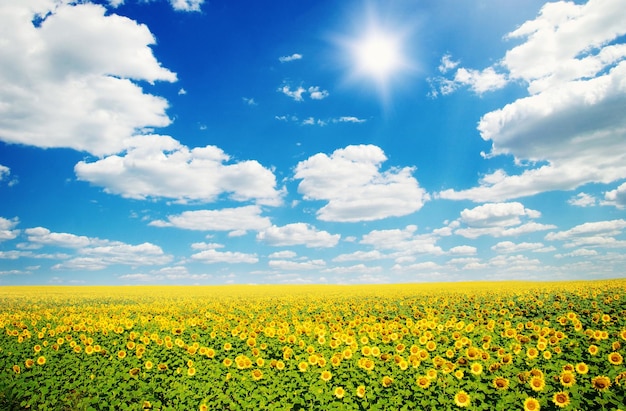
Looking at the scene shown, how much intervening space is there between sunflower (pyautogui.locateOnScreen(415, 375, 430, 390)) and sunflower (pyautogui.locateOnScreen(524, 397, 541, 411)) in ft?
6.51

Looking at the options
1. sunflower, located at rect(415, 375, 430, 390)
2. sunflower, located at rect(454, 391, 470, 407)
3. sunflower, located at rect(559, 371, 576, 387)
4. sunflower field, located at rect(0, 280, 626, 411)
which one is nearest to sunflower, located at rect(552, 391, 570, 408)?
sunflower field, located at rect(0, 280, 626, 411)

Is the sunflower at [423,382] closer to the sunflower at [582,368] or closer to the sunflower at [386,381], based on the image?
the sunflower at [386,381]

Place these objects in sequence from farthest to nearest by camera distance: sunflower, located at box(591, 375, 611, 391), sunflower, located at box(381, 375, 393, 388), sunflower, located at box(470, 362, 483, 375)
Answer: sunflower, located at box(470, 362, 483, 375) < sunflower, located at box(381, 375, 393, 388) < sunflower, located at box(591, 375, 611, 391)

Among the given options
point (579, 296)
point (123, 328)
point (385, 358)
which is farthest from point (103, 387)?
point (579, 296)

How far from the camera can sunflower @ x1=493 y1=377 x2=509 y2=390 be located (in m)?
8.30

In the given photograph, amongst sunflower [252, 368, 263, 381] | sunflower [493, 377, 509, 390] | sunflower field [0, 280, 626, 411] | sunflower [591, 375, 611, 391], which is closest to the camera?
sunflower [591, 375, 611, 391]

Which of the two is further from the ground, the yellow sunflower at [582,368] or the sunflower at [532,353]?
the sunflower at [532,353]

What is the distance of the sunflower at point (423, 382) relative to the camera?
8735mm

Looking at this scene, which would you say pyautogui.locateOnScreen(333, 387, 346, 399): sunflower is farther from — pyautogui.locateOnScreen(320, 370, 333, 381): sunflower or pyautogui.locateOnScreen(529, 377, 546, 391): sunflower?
pyautogui.locateOnScreen(529, 377, 546, 391): sunflower

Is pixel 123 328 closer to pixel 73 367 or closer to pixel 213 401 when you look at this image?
pixel 73 367

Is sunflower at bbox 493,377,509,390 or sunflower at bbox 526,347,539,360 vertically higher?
sunflower at bbox 526,347,539,360

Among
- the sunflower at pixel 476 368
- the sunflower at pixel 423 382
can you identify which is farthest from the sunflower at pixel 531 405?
the sunflower at pixel 423 382

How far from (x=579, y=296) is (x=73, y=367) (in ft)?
81.8

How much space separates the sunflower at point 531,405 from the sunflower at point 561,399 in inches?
14.5
